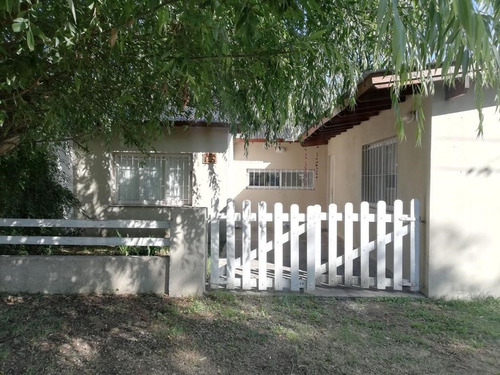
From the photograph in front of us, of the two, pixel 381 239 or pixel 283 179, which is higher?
pixel 283 179

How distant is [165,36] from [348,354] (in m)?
3.36

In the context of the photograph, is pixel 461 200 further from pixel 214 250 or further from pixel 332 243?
pixel 214 250

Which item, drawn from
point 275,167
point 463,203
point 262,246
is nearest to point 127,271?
point 262,246

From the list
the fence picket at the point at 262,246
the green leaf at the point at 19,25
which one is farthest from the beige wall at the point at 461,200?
the green leaf at the point at 19,25

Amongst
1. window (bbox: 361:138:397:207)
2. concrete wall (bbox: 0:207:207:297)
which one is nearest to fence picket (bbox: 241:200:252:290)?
concrete wall (bbox: 0:207:207:297)

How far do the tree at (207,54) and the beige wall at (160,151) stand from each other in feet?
15.9

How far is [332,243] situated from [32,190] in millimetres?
5515

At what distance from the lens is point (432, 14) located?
1911mm

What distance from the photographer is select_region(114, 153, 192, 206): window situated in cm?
1042

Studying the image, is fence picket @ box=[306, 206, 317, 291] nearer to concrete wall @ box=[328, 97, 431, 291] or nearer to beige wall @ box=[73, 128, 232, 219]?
concrete wall @ box=[328, 97, 431, 291]

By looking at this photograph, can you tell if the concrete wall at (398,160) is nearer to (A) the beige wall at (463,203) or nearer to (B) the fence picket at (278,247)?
(A) the beige wall at (463,203)

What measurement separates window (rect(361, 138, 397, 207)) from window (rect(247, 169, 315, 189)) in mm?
5703

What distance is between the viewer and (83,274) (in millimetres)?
5602

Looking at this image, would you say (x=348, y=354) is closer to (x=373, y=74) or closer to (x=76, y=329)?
(x=76, y=329)
